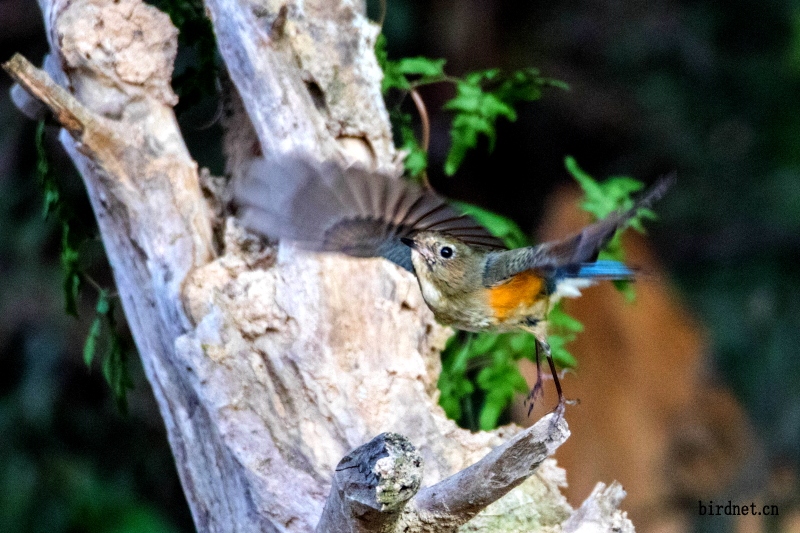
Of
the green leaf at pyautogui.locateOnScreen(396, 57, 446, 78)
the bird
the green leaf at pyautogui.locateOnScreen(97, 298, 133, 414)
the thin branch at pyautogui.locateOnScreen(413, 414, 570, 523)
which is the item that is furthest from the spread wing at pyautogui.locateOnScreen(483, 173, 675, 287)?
the green leaf at pyautogui.locateOnScreen(97, 298, 133, 414)

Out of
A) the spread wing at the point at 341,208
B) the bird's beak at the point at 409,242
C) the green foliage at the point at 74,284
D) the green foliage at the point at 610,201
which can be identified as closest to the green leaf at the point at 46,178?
the green foliage at the point at 74,284

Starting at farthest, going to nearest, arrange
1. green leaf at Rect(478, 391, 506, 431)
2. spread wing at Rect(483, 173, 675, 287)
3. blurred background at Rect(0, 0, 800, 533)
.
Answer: blurred background at Rect(0, 0, 800, 533) → green leaf at Rect(478, 391, 506, 431) → spread wing at Rect(483, 173, 675, 287)

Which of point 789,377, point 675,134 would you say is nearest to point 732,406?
point 789,377

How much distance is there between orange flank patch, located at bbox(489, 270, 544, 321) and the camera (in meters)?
2.04

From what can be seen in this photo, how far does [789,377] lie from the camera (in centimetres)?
428

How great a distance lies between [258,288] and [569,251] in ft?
2.73

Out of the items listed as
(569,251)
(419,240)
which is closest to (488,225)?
(419,240)

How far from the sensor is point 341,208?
79.7 inches

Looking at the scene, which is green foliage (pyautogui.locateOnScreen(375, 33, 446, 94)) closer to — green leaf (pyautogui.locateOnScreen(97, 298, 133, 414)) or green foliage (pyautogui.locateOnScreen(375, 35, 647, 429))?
green foliage (pyautogui.locateOnScreen(375, 35, 647, 429))

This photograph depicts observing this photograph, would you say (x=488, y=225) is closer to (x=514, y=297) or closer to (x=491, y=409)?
(x=491, y=409)

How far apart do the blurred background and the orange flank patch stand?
2109 millimetres

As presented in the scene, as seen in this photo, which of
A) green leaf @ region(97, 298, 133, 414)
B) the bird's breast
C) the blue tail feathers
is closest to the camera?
the blue tail feathers

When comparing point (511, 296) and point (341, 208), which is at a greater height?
point (341, 208)

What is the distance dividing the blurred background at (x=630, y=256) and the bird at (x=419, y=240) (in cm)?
202
